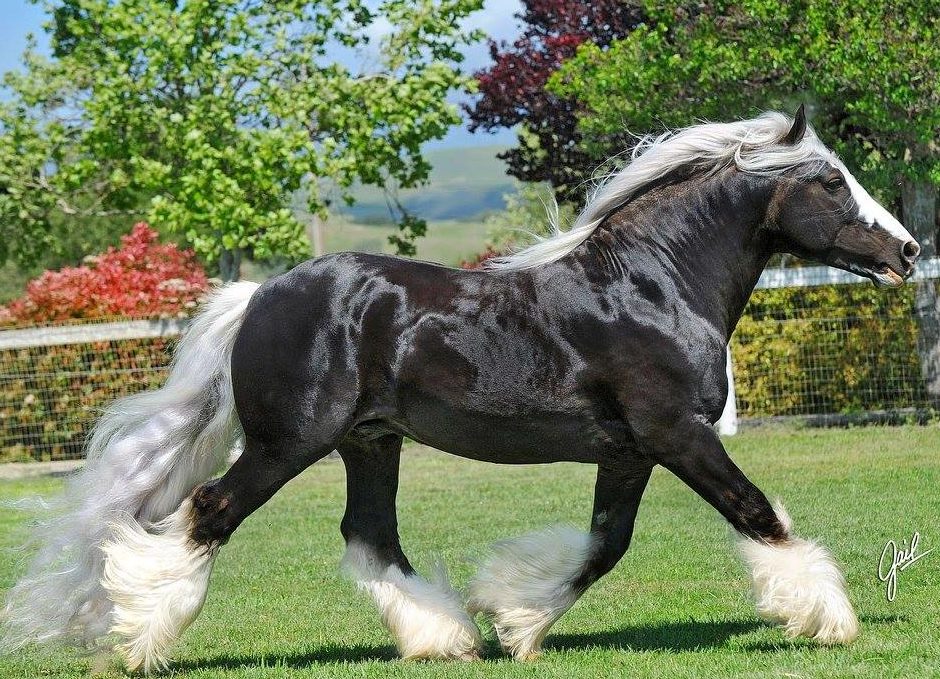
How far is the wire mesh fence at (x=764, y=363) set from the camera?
14961mm

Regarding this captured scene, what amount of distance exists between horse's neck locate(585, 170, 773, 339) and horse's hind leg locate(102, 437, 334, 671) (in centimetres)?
147

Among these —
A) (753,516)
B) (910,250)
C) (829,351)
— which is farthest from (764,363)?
(753,516)

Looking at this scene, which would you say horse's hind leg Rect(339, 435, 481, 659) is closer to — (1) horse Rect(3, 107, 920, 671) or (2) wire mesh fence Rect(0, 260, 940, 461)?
(1) horse Rect(3, 107, 920, 671)

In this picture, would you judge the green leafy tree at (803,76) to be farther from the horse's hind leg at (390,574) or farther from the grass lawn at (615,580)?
the horse's hind leg at (390,574)

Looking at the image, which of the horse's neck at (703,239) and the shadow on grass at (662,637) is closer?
the horse's neck at (703,239)

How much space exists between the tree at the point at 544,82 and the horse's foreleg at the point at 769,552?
14179 millimetres

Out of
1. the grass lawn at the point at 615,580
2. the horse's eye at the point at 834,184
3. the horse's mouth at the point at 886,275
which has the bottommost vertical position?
the grass lawn at the point at 615,580

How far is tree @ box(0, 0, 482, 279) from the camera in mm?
14453

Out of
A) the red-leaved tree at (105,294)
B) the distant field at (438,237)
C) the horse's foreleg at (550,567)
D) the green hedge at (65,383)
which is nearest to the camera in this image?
the horse's foreleg at (550,567)

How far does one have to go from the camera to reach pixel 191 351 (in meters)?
5.52

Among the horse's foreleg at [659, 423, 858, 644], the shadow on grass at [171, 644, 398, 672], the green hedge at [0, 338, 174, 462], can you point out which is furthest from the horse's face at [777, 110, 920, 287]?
the green hedge at [0, 338, 174, 462]

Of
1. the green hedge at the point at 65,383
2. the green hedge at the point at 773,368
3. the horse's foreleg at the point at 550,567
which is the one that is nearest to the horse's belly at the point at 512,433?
the horse's foreleg at the point at 550,567

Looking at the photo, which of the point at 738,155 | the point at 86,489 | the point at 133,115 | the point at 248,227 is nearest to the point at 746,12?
the point at 248,227

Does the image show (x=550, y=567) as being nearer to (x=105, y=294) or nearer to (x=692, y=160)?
(x=692, y=160)
